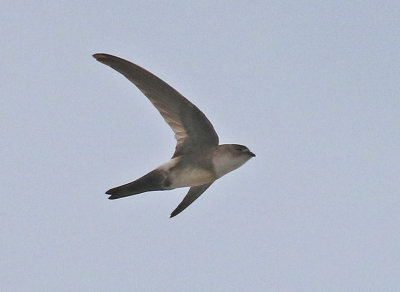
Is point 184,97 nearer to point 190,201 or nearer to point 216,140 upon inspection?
point 216,140

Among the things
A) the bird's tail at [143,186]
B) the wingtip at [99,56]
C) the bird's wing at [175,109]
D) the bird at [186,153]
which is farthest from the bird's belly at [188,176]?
the wingtip at [99,56]

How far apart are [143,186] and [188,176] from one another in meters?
0.54

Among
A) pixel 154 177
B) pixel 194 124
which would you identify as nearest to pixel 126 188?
pixel 154 177

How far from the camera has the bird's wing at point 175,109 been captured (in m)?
9.99

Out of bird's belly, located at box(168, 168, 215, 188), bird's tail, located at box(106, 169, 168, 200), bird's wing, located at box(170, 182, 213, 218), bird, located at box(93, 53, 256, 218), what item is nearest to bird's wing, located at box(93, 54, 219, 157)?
bird, located at box(93, 53, 256, 218)

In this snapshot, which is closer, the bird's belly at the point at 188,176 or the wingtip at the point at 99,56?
the wingtip at the point at 99,56

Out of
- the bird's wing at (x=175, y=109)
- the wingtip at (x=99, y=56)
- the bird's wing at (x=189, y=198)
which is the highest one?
the wingtip at (x=99, y=56)

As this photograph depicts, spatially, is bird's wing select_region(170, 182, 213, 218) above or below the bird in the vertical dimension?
below

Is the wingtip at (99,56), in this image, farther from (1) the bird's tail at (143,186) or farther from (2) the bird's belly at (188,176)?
(2) the bird's belly at (188,176)

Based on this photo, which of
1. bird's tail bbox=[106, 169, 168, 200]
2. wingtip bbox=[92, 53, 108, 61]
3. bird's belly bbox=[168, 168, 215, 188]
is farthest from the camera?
bird's belly bbox=[168, 168, 215, 188]

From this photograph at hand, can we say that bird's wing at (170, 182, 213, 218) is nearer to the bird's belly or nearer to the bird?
the bird

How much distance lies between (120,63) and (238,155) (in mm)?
1798

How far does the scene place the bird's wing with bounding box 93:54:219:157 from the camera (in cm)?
999

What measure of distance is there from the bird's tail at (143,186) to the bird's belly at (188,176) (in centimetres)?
12
